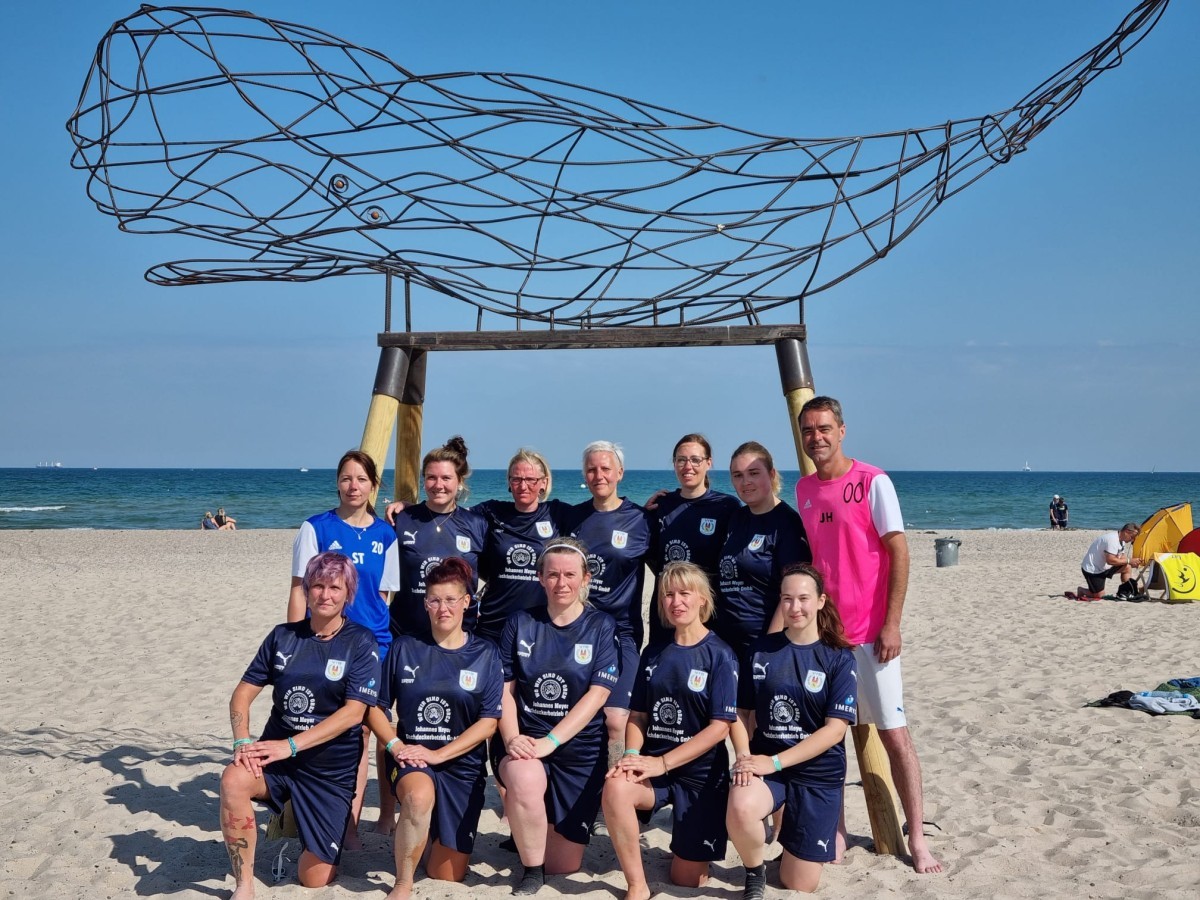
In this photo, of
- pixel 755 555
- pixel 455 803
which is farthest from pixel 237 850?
pixel 755 555

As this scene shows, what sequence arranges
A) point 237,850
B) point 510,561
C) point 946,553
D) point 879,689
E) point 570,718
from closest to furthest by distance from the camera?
point 237,850, point 570,718, point 879,689, point 510,561, point 946,553

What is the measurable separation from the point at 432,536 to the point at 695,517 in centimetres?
119

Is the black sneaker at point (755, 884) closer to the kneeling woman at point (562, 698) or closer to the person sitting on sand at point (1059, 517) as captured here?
the kneeling woman at point (562, 698)

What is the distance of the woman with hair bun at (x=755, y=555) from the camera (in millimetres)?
4160

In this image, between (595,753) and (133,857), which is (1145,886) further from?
(133,857)

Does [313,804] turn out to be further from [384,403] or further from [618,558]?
[384,403]

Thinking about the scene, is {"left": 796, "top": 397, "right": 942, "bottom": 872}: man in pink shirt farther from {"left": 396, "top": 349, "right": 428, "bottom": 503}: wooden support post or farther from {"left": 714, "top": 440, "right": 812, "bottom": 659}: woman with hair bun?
{"left": 396, "top": 349, "right": 428, "bottom": 503}: wooden support post

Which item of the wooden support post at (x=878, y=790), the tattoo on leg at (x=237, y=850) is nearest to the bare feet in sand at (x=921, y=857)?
the wooden support post at (x=878, y=790)

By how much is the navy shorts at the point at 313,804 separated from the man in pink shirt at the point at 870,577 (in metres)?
2.18

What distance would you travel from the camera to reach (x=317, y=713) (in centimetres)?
388

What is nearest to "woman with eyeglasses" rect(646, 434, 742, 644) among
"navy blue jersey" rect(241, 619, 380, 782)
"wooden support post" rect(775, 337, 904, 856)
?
"wooden support post" rect(775, 337, 904, 856)

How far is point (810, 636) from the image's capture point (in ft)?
12.9

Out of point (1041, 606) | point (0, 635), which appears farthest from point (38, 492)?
point (1041, 606)

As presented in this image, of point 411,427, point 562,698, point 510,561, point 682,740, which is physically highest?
point 411,427
